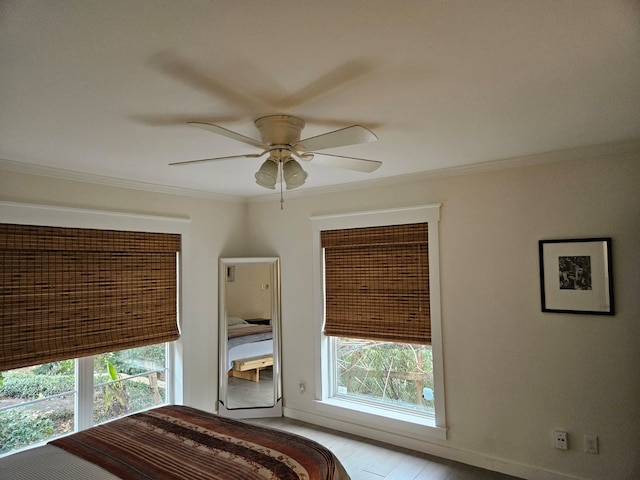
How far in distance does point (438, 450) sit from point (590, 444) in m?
1.10

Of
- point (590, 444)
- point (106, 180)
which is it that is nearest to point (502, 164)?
point (590, 444)

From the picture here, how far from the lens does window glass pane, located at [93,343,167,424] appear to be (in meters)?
3.51

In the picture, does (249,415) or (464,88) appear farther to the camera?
(249,415)

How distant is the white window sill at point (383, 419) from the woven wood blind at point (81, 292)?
1679 millimetres

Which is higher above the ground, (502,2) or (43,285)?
(502,2)

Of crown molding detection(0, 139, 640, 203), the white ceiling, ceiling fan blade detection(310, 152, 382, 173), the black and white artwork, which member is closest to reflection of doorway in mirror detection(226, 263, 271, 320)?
crown molding detection(0, 139, 640, 203)

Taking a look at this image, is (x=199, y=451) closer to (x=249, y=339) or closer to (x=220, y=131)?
(x=220, y=131)

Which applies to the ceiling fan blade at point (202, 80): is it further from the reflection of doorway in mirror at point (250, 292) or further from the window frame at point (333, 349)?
the reflection of doorway in mirror at point (250, 292)

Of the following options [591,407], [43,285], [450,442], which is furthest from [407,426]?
[43,285]

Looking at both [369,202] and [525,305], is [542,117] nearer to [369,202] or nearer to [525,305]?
[525,305]

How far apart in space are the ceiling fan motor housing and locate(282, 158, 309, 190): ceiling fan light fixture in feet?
0.35

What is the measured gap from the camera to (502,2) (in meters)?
1.23

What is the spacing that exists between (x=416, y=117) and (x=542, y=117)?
0.68m

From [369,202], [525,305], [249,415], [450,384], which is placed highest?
[369,202]
